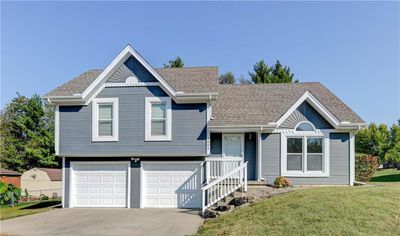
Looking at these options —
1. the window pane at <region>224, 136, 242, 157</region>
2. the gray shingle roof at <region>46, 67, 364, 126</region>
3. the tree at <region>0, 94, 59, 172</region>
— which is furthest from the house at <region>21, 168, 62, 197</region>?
the window pane at <region>224, 136, 242, 157</region>

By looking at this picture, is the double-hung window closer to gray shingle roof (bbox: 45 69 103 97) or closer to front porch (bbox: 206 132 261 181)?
front porch (bbox: 206 132 261 181)

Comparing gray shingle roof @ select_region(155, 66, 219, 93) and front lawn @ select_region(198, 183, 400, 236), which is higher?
gray shingle roof @ select_region(155, 66, 219, 93)

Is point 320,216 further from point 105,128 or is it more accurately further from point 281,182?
point 105,128

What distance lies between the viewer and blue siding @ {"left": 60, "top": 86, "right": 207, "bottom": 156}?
55.4 feet

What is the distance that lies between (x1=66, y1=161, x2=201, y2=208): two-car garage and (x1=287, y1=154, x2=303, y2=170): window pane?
15.1 ft

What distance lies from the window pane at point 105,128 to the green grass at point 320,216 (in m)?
7.02

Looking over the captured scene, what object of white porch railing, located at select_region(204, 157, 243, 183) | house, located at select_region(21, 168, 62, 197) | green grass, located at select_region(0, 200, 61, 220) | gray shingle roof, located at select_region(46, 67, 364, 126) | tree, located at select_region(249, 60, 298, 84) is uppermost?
tree, located at select_region(249, 60, 298, 84)

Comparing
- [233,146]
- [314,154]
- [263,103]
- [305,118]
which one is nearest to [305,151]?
[314,154]

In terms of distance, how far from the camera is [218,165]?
1775 cm

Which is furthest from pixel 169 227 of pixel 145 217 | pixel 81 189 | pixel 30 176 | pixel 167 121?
pixel 30 176

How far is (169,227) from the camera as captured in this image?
39.2 feet

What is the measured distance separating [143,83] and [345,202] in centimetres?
1011

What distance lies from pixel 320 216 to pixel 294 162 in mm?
8211

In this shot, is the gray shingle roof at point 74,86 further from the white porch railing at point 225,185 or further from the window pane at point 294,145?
the window pane at point 294,145
